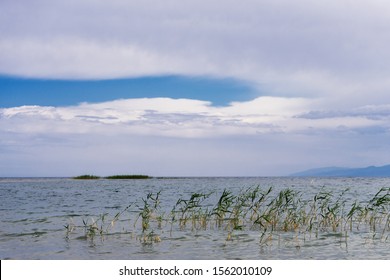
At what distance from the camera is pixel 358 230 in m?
21.9

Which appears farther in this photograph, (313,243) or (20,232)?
(20,232)

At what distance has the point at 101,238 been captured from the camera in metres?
20.0
